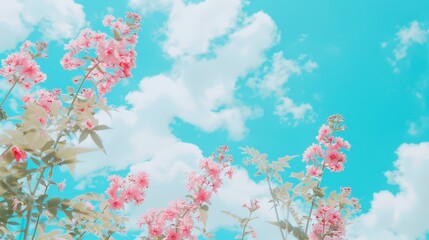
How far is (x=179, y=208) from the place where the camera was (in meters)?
3.61

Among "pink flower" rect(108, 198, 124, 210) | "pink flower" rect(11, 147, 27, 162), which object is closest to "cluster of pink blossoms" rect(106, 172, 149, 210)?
"pink flower" rect(108, 198, 124, 210)

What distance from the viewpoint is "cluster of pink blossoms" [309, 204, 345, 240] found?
411 centimetres

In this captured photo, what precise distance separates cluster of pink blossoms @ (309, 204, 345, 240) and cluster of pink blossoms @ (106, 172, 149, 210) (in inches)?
64.9

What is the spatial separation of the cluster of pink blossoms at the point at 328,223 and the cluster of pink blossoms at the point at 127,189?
1648 millimetres

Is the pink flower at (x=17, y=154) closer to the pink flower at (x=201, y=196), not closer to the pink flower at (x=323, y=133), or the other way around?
the pink flower at (x=201, y=196)

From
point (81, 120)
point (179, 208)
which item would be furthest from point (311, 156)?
point (81, 120)

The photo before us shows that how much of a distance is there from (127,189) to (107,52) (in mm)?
1451

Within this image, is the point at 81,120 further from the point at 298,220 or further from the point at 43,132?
the point at 298,220

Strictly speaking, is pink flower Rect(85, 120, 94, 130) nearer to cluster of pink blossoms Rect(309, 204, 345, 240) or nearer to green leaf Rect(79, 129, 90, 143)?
green leaf Rect(79, 129, 90, 143)

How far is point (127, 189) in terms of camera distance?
148 inches

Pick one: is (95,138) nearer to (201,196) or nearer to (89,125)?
(89,125)

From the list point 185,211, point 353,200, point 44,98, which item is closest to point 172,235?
point 185,211

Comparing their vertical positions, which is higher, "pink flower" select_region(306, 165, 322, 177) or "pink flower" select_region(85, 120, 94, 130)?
"pink flower" select_region(306, 165, 322, 177)

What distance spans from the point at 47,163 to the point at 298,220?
2601mm
